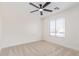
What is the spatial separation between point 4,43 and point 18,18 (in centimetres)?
71

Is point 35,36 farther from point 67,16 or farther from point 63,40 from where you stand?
point 67,16

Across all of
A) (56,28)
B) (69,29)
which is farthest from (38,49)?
(69,29)

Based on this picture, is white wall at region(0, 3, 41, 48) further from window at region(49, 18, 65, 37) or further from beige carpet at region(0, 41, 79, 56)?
window at region(49, 18, 65, 37)

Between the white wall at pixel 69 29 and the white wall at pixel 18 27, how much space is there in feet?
0.69

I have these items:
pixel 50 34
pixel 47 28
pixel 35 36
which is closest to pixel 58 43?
pixel 50 34

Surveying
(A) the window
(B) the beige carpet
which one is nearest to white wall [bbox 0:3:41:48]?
(B) the beige carpet

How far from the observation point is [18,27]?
1.93 meters

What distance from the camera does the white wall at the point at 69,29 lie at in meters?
1.95

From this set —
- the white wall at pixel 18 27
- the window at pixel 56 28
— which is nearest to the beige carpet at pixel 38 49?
the white wall at pixel 18 27

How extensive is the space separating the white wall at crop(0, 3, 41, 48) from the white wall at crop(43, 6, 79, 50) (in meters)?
0.21

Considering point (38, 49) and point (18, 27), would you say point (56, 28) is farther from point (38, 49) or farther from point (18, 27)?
point (18, 27)

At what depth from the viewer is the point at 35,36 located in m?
1.97

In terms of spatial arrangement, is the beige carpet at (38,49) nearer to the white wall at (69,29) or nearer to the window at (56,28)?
the white wall at (69,29)

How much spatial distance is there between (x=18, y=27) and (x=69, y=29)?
1.54m
